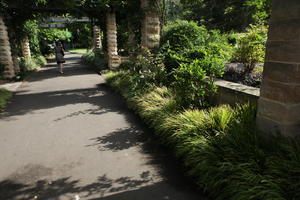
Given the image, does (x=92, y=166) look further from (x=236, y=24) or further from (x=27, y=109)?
(x=236, y=24)

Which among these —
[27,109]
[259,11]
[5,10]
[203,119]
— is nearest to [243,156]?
[203,119]

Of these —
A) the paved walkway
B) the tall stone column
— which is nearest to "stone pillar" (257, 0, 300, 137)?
the paved walkway

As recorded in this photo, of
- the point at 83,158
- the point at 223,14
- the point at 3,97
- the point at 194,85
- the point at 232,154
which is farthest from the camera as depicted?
the point at 223,14

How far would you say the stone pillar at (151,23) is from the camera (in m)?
6.88

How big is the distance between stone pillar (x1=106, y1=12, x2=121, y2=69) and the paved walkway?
685cm

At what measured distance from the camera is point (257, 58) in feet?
18.1

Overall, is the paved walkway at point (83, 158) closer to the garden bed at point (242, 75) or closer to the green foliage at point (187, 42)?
the green foliage at point (187, 42)

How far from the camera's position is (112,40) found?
42.0ft

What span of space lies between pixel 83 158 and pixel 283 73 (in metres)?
3.26

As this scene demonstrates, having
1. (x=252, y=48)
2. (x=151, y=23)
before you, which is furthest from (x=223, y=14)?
(x=252, y=48)

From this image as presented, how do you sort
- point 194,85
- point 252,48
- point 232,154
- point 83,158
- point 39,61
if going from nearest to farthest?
point 232,154, point 83,158, point 194,85, point 252,48, point 39,61

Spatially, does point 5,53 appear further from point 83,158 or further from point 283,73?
point 283,73

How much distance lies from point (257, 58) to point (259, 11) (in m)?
1.13

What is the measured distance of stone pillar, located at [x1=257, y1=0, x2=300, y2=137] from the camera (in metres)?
2.59
